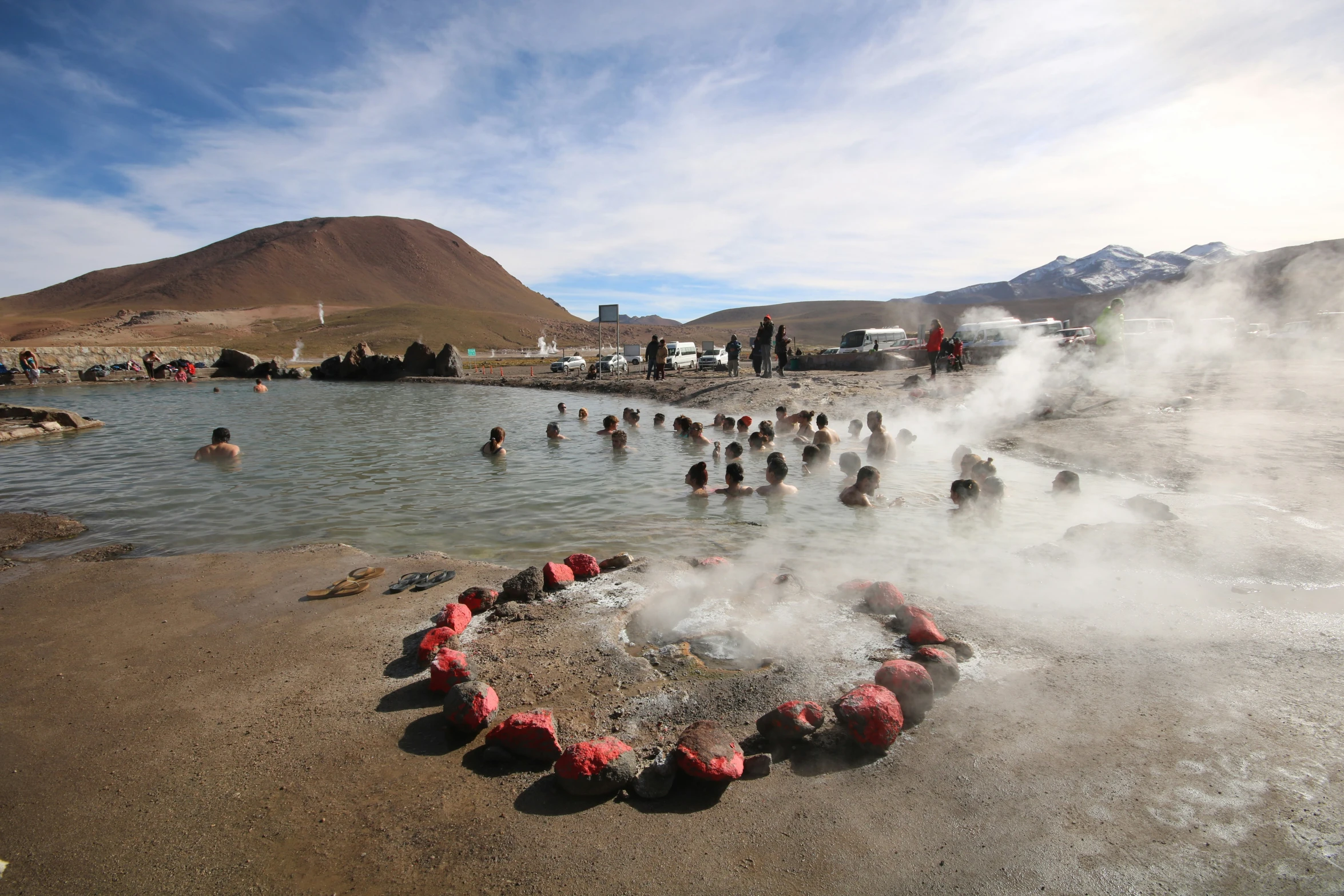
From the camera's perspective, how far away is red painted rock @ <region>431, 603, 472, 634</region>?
4.07m

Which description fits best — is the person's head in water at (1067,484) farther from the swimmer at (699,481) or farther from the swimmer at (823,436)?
the swimmer at (699,481)

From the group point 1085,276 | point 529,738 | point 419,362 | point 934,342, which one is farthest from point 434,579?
point 1085,276

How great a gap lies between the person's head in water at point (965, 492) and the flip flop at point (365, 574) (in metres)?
5.55

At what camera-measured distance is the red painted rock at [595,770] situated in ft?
8.52

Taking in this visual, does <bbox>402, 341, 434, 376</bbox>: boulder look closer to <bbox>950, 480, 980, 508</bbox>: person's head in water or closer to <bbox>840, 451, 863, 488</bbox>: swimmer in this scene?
<bbox>840, 451, 863, 488</bbox>: swimmer

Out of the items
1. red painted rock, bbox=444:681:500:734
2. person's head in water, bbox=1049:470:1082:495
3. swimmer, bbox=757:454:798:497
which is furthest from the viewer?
swimmer, bbox=757:454:798:497

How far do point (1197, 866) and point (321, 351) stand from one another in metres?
61.6

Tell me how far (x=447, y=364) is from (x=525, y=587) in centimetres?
3314

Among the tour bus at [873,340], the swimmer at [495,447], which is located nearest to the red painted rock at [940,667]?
the swimmer at [495,447]

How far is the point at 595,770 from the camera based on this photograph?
103 inches

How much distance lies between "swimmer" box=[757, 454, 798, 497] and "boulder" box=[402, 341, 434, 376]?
31.6 m

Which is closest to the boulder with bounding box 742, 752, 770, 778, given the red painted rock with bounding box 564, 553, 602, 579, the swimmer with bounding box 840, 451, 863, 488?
the red painted rock with bounding box 564, 553, 602, 579

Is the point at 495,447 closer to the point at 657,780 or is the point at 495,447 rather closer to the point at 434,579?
the point at 434,579

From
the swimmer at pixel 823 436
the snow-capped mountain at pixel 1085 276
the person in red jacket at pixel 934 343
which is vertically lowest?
the swimmer at pixel 823 436
